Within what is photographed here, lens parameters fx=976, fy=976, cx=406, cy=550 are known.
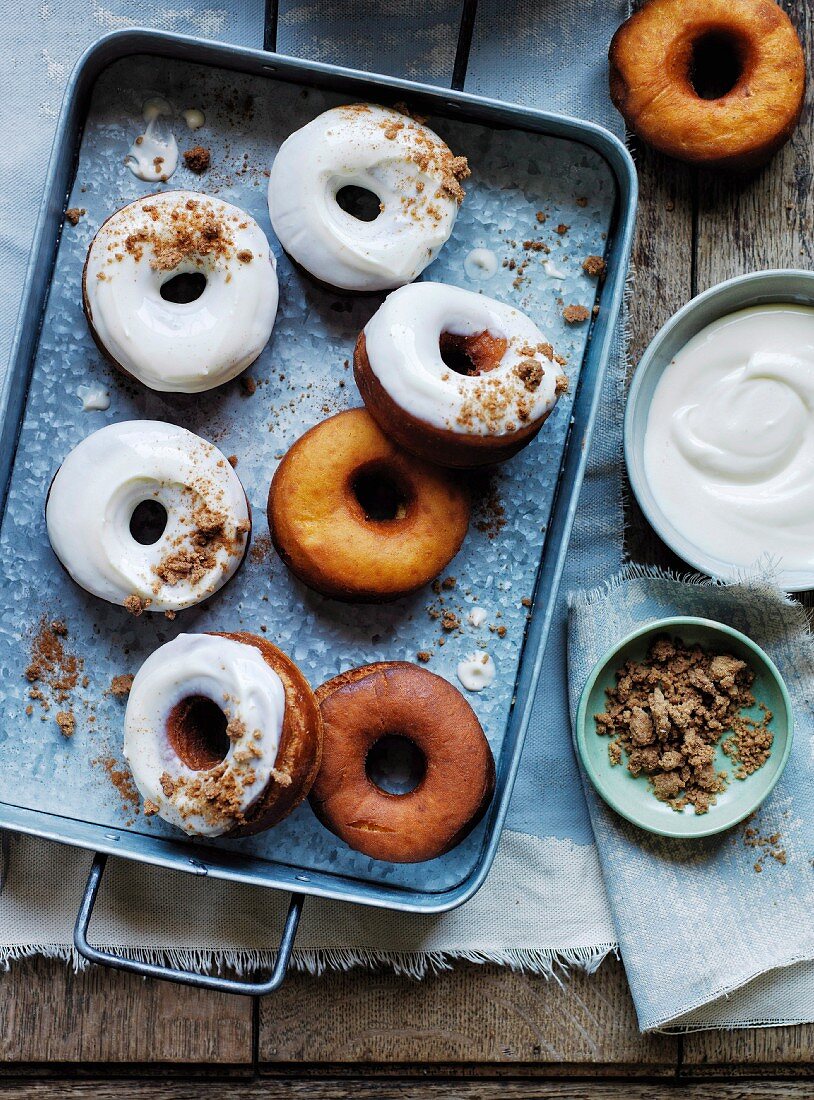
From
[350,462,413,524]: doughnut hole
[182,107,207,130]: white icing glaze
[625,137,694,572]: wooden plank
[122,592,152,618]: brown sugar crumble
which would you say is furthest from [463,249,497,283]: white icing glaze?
[122,592,152,618]: brown sugar crumble

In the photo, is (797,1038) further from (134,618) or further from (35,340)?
(35,340)

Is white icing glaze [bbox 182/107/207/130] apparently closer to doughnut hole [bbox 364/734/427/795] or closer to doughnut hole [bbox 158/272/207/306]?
doughnut hole [bbox 158/272/207/306]

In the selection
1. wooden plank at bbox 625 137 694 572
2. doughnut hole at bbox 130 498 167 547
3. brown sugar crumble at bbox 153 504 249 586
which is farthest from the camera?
wooden plank at bbox 625 137 694 572

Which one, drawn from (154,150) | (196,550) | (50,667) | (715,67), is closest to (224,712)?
(196,550)

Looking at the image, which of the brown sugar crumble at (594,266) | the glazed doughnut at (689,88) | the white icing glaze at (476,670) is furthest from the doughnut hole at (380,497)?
the glazed doughnut at (689,88)

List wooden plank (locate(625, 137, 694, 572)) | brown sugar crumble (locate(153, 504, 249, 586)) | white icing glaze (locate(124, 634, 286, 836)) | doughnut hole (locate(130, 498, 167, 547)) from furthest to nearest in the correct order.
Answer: wooden plank (locate(625, 137, 694, 572)), doughnut hole (locate(130, 498, 167, 547)), brown sugar crumble (locate(153, 504, 249, 586)), white icing glaze (locate(124, 634, 286, 836))

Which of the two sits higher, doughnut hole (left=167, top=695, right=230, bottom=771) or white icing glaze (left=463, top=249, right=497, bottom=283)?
white icing glaze (left=463, top=249, right=497, bottom=283)

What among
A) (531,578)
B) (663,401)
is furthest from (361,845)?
(663,401)
